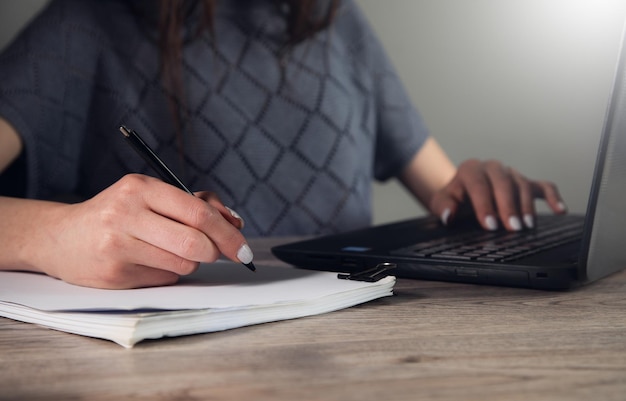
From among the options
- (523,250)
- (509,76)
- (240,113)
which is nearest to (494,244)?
(523,250)

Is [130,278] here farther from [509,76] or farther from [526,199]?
[509,76]

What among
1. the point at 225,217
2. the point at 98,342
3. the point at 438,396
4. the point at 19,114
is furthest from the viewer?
the point at 19,114

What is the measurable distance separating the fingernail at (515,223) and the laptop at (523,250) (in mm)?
54

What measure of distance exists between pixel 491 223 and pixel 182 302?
56 centimetres

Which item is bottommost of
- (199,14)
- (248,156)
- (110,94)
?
(248,156)

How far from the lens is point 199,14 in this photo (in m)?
1.41

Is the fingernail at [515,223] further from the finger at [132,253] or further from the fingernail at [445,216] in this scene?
the finger at [132,253]

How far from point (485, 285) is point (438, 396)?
13.0 inches

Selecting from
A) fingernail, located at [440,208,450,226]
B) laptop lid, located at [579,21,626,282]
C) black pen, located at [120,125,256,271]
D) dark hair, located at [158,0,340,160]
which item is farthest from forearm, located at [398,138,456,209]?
black pen, located at [120,125,256,271]

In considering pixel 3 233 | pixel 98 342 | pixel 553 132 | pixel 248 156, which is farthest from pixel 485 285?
pixel 553 132

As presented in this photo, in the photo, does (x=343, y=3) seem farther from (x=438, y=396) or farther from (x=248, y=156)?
(x=438, y=396)

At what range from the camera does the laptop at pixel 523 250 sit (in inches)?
24.7

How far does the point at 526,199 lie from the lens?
103 cm

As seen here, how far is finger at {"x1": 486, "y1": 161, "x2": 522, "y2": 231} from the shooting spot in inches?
39.1
